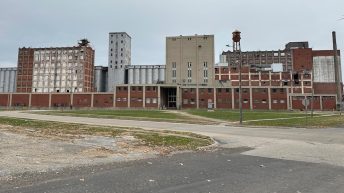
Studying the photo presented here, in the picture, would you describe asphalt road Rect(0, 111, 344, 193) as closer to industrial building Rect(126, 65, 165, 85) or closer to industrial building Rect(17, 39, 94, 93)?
industrial building Rect(17, 39, 94, 93)

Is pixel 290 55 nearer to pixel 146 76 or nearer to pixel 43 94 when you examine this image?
pixel 146 76

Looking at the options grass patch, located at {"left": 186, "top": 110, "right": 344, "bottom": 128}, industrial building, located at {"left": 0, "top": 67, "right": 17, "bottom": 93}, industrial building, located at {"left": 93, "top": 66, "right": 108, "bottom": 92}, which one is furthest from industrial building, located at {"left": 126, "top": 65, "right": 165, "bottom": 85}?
grass patch, located at {"left": 186, "top": 110, "right": 344, "bottom": 128}

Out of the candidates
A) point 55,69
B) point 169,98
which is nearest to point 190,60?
point 169,98

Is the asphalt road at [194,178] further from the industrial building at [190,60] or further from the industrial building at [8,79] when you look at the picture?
the industrial building at [8,79]

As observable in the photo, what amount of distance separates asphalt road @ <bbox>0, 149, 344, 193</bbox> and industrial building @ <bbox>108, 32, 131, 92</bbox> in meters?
125

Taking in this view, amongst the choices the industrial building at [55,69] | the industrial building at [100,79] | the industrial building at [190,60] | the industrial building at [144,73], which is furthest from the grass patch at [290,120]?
the industrial building at [100,79]

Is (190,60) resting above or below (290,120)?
above

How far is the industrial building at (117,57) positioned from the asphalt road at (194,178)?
410 ft

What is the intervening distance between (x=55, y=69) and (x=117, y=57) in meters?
27.1

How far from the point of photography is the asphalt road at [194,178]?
23.1ft

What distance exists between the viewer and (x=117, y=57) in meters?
134

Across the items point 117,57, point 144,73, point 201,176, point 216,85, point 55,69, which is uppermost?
point 117,57

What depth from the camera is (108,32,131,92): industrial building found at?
133 metres

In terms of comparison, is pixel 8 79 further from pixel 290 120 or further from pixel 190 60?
pixel 290 120
